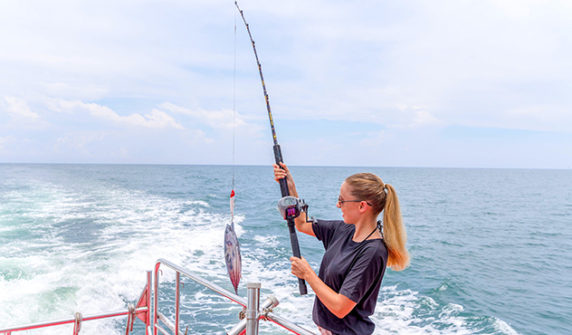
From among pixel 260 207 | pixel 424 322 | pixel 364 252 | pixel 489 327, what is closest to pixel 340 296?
pixel 364 252

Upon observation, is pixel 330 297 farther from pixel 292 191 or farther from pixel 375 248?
pixel 292 191

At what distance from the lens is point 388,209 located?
1737mm

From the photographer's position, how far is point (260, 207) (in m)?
23.2

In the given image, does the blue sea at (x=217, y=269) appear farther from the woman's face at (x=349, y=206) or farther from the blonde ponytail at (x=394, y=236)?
the blonde ponytail at (x=394, y=236)

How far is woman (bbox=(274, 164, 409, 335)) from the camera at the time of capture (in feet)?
5.17

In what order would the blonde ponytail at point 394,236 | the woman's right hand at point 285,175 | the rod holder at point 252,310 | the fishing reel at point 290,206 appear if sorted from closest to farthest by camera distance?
the rod holder at point 252,310 < the blonde ponytail at point 394,236 < the fishing reel at point 290,206 < the woman's right hand at point 285,175

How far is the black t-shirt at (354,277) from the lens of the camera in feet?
5.15

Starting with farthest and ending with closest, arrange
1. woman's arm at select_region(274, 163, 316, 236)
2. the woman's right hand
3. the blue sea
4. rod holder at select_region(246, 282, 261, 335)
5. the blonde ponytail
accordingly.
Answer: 1. the blue sea
2. the woman's right hand
3. woman's arm at select_region(274, 163, 316, 236)
4. the blonde ponytail
5. rod holder at select_region(246, 282, 261, 335)

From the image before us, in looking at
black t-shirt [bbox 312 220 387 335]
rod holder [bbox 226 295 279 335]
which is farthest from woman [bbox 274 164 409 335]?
rod holder [bbox 226 295 279 335]

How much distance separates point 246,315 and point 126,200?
20.4 meters

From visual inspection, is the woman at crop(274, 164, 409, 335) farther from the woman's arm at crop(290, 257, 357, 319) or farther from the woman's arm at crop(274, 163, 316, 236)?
the woman's arm at crop(274, 163, 316, 236)

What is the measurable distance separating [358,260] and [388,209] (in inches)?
10.7

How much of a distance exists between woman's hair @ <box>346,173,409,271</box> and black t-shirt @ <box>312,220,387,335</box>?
7 cm

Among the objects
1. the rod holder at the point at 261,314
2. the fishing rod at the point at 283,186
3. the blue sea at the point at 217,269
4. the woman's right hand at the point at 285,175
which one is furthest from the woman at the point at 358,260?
the blue sea at the point at 217,269
